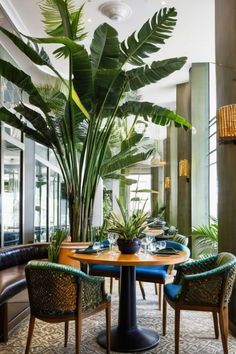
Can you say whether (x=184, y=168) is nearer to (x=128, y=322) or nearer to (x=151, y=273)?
(x=151, y=273)

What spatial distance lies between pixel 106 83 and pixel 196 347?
112 inches

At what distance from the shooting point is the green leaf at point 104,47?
3866mm

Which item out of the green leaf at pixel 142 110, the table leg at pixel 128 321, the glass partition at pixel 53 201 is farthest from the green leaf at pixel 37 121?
the glass partition at pixel 53 201

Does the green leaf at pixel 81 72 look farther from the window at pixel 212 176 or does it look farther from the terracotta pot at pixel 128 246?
the window at pixel 212 176

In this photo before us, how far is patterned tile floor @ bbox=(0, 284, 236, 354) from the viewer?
331cm

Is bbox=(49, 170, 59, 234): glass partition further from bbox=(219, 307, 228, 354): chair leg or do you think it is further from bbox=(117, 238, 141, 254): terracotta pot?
bbox=(219, 307, 228, 354): chair leg

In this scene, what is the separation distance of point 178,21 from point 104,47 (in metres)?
2.39

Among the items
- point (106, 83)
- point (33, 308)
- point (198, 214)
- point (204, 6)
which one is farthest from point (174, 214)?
point (33, 308)

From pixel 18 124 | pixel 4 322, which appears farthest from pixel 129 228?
pixel 18 124

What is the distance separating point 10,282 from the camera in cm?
367

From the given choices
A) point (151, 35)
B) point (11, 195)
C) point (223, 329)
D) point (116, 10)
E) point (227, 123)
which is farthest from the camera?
point (11, 195)

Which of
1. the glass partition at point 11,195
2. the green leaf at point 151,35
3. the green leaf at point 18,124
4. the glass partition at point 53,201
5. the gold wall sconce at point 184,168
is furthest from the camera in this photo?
the glass partition at point 53,201

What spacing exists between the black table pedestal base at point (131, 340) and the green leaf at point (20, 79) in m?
2.61

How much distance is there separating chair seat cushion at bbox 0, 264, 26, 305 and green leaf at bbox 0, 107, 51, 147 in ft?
5.27
